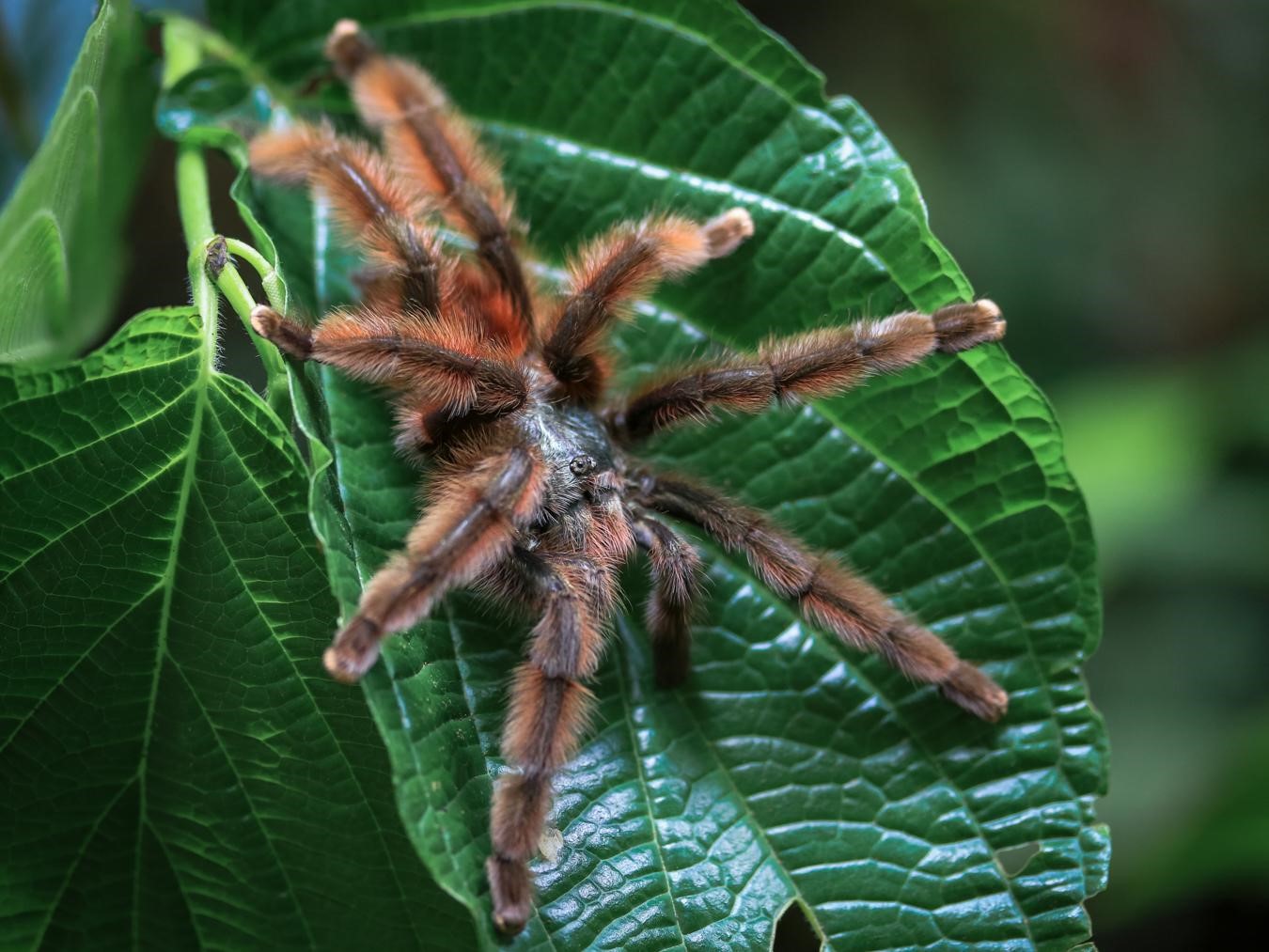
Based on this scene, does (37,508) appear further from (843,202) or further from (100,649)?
(843,202)

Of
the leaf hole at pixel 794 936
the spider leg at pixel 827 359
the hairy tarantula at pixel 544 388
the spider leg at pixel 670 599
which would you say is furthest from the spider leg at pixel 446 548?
the leaf hole at pixel 794 936

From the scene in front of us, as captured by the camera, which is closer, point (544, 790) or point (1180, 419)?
point (544, 790)

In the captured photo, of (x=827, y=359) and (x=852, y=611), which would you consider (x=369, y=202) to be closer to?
(x=827, y=359)

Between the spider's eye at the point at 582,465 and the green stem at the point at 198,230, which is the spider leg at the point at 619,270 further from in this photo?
the green stem at the point at 198,230

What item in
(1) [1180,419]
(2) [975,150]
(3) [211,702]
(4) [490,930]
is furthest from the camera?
(2) [975,150]

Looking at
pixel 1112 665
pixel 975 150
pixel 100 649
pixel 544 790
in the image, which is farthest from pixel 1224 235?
pixel 100 649

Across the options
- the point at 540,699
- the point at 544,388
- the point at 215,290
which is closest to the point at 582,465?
the point at 544,388
